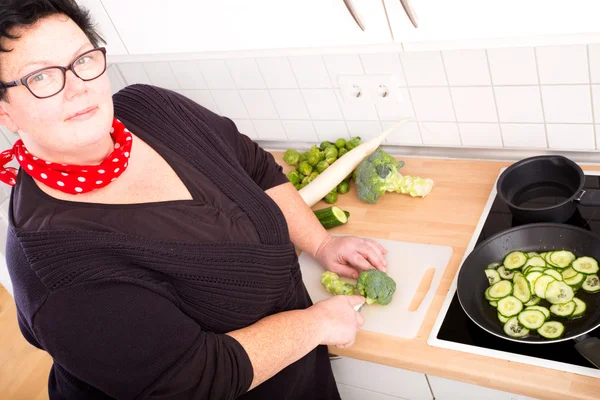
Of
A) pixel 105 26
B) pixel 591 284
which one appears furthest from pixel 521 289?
pixel 105 26

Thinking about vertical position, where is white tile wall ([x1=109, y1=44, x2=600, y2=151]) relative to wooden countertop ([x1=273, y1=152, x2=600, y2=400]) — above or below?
above

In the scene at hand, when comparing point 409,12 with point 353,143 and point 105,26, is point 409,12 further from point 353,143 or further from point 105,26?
point 105,26

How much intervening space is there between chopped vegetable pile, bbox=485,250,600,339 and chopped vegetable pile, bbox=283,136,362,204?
1.98ft

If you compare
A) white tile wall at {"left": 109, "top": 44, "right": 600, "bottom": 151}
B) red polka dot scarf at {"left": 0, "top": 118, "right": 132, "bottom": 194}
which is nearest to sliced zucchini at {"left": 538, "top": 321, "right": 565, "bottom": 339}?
white tile wall at {"left": 109, "top": 44, "right": 600, "bottom": 151}

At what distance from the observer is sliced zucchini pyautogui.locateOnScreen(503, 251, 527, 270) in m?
1.34

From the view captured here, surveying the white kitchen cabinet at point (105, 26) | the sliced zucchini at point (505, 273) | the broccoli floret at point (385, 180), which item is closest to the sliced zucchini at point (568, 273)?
the sliced zucchini at point (505, 273)

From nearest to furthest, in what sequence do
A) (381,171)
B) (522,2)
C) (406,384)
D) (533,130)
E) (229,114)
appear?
(522,2)
(406,384)
(533,130)
(381,171)
(229,114)

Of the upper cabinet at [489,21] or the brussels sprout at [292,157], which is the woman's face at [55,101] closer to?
the upper cabinet at [489,21]

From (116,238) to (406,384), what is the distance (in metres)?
0.80

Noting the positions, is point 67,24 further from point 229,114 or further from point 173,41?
point 229,114

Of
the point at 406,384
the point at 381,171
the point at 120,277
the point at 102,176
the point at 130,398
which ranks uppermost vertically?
the point at 102,176

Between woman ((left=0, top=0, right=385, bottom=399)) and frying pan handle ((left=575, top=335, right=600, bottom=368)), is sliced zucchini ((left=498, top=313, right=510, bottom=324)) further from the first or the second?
woman ((left=0, top=0, right=385, bottom=399))

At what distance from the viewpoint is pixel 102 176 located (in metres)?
1.13

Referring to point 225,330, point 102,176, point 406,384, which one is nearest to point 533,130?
point 406,384
